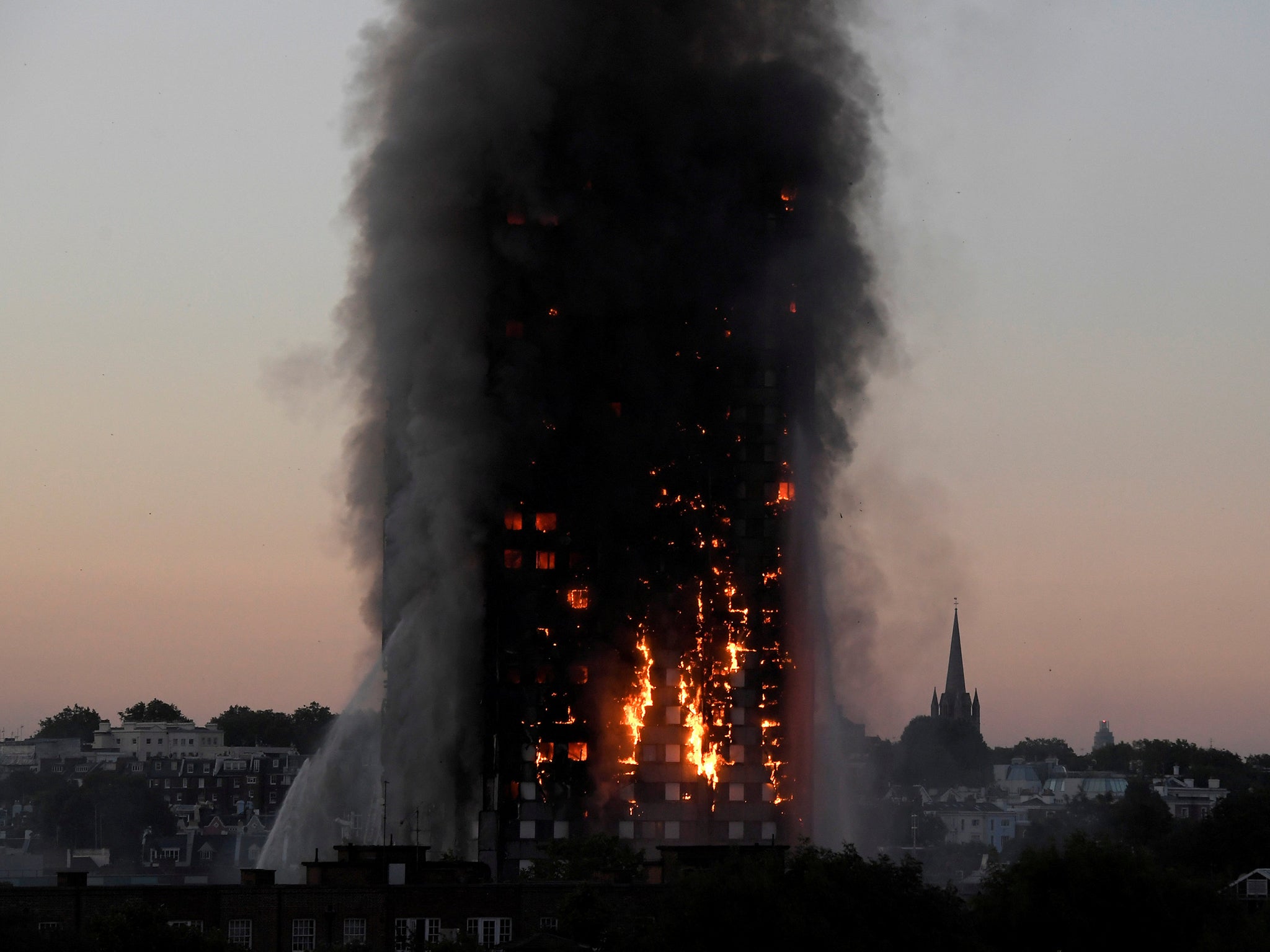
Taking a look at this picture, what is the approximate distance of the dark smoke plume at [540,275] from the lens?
16100 centimetres

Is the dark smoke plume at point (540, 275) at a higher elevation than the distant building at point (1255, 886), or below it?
higher

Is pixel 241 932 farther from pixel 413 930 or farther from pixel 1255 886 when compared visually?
pixel 1255 886

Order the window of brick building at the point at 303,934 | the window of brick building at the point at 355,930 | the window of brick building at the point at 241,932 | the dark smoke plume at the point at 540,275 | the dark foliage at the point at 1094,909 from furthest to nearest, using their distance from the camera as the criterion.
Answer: the dark smoke plume at the point at 540,275 → the window of brick building at the point at 355,930 → the window of brick building at the point at 303,934 → the window of brick building at the point at 241,932 → the dark foliage at the point at 1094,909

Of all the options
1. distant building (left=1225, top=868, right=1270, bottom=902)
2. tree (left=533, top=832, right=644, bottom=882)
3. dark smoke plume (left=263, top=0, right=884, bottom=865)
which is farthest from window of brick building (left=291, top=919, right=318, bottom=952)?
distant building (left=1225, top=868, right=1270, bottom=902)

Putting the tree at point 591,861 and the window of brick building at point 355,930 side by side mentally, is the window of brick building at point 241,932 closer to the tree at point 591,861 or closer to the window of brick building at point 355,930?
the window of brick building at point 355,930

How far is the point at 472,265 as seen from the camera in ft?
538

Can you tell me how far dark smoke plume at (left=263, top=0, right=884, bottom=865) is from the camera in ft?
528

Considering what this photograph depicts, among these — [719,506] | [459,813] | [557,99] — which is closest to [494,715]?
[459,813]

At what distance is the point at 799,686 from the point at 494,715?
71.7 ft

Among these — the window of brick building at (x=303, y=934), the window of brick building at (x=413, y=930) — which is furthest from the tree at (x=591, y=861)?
the window of brick building at (x=303, y=934)

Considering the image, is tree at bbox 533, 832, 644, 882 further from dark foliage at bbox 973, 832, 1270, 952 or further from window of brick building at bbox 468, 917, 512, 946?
dark foliage at bbox 973, 832, 1270, 952

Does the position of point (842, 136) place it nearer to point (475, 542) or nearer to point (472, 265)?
point (472, 265)

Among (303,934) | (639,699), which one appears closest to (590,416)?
(639,699)

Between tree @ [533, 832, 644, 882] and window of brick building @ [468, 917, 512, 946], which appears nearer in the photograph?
window of brick building @ [468, 917, 512, 946]
